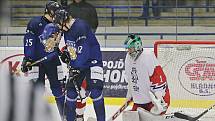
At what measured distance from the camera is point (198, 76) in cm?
700

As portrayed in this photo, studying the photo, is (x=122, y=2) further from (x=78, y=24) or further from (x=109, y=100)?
(x=78, y=24)

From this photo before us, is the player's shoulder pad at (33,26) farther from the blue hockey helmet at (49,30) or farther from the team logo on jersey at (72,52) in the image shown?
the team logo on jersey at (72,52)

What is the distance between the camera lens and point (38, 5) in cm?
1028

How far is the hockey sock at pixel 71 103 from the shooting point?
20.2ft

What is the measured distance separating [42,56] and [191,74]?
1.65 m

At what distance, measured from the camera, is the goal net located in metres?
6.91

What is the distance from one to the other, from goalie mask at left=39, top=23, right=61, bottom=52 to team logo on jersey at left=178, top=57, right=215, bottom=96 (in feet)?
4.79

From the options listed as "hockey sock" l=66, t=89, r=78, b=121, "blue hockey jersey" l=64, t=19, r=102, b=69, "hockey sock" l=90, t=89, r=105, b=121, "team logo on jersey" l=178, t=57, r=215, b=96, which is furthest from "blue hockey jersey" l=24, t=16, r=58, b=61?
"team logo on jersey" l=178, t=57, r=215, b=96

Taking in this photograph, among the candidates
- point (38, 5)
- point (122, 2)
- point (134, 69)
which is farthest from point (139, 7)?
point (134, 69)

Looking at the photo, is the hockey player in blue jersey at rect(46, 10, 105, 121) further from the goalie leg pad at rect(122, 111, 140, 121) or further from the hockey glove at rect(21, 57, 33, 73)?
the goalie leg pad at rect(122, 111, 140, 121)

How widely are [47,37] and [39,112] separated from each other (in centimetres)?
579

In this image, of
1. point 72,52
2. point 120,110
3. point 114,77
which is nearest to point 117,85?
point 114,77

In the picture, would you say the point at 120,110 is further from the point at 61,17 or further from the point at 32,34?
the point at 32,34

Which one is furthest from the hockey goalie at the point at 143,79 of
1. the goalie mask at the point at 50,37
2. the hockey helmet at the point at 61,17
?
the goalie mask at the point at 50,37
